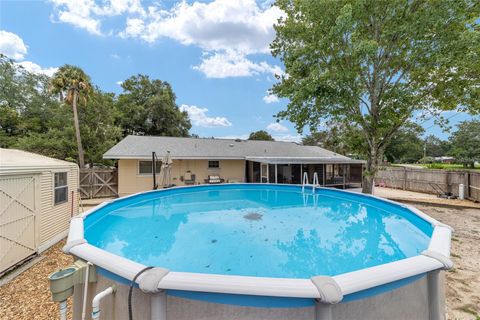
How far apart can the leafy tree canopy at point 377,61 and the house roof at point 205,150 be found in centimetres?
530

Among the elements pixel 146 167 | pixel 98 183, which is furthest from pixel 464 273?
pixel 98 183

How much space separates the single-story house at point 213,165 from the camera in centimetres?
1494

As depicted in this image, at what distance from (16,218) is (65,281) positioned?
16.4ft

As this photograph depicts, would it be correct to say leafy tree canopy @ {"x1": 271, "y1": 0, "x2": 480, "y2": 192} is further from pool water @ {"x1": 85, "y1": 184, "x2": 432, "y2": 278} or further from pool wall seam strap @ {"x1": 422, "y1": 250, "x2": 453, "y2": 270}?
pool wall seam strap @ {"x1": 422, "y1": 250, "x2": 453, "y2": 270}

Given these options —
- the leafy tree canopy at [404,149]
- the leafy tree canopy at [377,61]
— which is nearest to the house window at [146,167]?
the leafy tree canopy at [377,61]

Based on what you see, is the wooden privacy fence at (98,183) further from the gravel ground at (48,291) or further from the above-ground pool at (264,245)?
the gravel ground at (48,291)

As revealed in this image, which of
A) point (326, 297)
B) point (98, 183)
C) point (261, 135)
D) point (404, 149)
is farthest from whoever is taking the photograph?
point (261, 135)

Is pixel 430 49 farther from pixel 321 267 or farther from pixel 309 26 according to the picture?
pixel 321 267

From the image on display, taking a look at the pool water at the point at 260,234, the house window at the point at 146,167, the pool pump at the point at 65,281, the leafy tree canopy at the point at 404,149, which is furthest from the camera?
the leafy tree canopy at the point at 404,149

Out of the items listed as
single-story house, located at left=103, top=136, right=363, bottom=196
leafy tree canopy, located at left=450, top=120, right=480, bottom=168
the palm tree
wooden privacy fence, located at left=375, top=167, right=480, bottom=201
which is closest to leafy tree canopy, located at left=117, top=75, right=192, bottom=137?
the palm tree

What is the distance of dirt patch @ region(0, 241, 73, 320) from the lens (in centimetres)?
367

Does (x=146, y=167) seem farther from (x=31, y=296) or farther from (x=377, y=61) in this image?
(x=377, y=61)

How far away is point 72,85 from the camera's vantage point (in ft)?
57.8

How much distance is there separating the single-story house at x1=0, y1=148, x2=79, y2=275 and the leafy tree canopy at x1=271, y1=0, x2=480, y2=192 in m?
10.4
